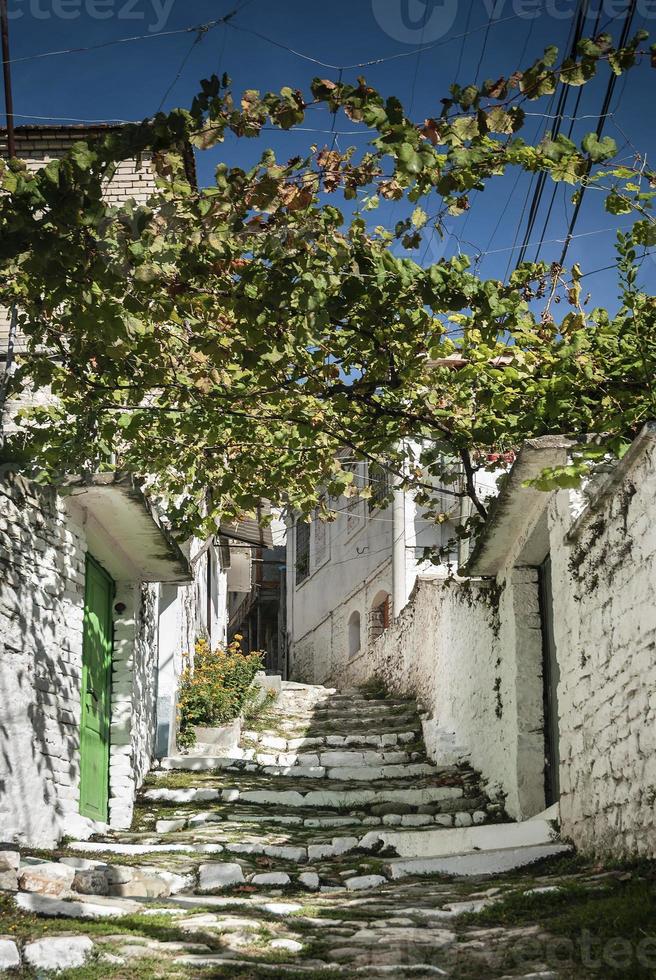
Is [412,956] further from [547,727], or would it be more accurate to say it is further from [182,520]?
[182,520]

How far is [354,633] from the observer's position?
72.9ft

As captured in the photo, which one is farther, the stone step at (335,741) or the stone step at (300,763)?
the stone step at (335,741)

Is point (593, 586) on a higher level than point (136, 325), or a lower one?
lower

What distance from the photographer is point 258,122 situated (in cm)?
495

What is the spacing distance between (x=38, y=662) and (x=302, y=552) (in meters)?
20.6

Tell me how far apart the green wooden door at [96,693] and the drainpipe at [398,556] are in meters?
10.3

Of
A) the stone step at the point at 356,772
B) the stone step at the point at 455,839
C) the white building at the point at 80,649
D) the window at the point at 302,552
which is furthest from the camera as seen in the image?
the window at the point at 302,552

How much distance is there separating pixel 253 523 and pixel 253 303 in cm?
1340

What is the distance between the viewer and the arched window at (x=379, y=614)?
68.2 ft

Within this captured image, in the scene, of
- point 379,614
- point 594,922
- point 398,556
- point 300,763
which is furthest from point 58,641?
point 379,614

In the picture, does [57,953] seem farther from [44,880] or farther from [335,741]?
[335,741]

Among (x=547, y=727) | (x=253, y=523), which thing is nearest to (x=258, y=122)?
(x=547, y=727)

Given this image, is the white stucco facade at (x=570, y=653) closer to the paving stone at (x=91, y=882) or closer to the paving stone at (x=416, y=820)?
the paving stone at (x=416, y=820)

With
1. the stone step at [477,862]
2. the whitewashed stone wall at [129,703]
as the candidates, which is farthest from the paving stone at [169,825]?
the stone step at [477,862]
